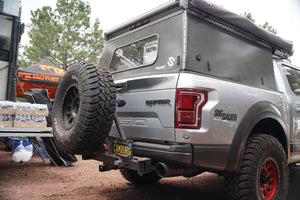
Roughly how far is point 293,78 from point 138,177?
9.82ft

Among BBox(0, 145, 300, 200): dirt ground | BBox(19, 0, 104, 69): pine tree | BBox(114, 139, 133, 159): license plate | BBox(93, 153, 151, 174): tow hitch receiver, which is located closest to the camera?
BBox(93, 153, 151, 174): tow hitch receiver

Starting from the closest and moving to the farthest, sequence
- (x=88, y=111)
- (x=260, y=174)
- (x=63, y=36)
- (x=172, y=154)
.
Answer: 1. (x=172, y=154)
2. (x=88, y=111)
3. (x=260, y=174)
4. (x=63, y=36)

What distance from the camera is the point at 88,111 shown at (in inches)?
101

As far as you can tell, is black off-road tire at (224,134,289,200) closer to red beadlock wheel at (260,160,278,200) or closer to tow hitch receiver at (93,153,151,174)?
red beadlock wheel at (260,160,278,200)

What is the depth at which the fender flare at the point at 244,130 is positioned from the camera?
2711 mm

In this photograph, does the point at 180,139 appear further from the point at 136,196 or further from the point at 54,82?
the point at 54,82

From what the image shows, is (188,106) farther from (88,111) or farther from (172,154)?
(88,111)

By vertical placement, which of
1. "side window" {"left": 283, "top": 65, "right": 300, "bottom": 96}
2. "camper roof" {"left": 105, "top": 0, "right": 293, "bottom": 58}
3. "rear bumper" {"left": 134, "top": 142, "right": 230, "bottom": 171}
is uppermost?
"camper roof" {"left": 105, "top": 0, "right": 293, "bottom": 58}

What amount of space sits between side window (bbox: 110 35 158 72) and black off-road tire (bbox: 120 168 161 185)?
5.36ft

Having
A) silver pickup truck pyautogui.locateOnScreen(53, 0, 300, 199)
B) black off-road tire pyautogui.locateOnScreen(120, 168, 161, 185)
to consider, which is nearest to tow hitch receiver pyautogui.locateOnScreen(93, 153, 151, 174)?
silver pickup truck pyautogui.locateOnScreen(53, 0, 300, 199)

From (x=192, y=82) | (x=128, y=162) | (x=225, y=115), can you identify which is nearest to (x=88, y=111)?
(x=128, y=162)

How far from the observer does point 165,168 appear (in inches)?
97.7

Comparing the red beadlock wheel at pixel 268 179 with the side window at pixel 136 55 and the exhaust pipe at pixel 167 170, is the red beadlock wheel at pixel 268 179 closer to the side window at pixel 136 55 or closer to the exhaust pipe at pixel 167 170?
the exhaust pipe at pixel 167 170

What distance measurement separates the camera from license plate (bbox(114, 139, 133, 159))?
264 cm
